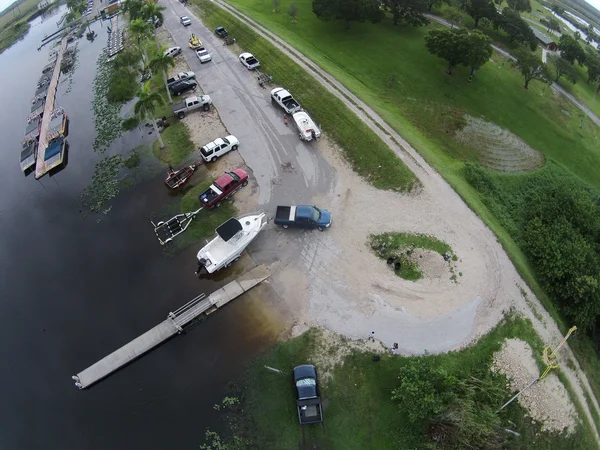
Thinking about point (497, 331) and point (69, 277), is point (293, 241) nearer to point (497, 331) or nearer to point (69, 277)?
point (497, 331)

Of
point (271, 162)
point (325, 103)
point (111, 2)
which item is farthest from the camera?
point (111, 2)

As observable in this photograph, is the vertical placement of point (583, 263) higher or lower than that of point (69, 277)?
higher

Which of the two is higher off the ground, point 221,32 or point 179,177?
point 179,177

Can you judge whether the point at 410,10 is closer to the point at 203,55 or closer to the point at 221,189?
the point at 203,55

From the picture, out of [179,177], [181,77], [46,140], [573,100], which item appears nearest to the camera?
[179,177]

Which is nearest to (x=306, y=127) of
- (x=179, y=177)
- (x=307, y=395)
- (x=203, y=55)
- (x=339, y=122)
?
(x=339, y=122)

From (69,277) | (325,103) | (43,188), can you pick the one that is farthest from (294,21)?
(69,277)
